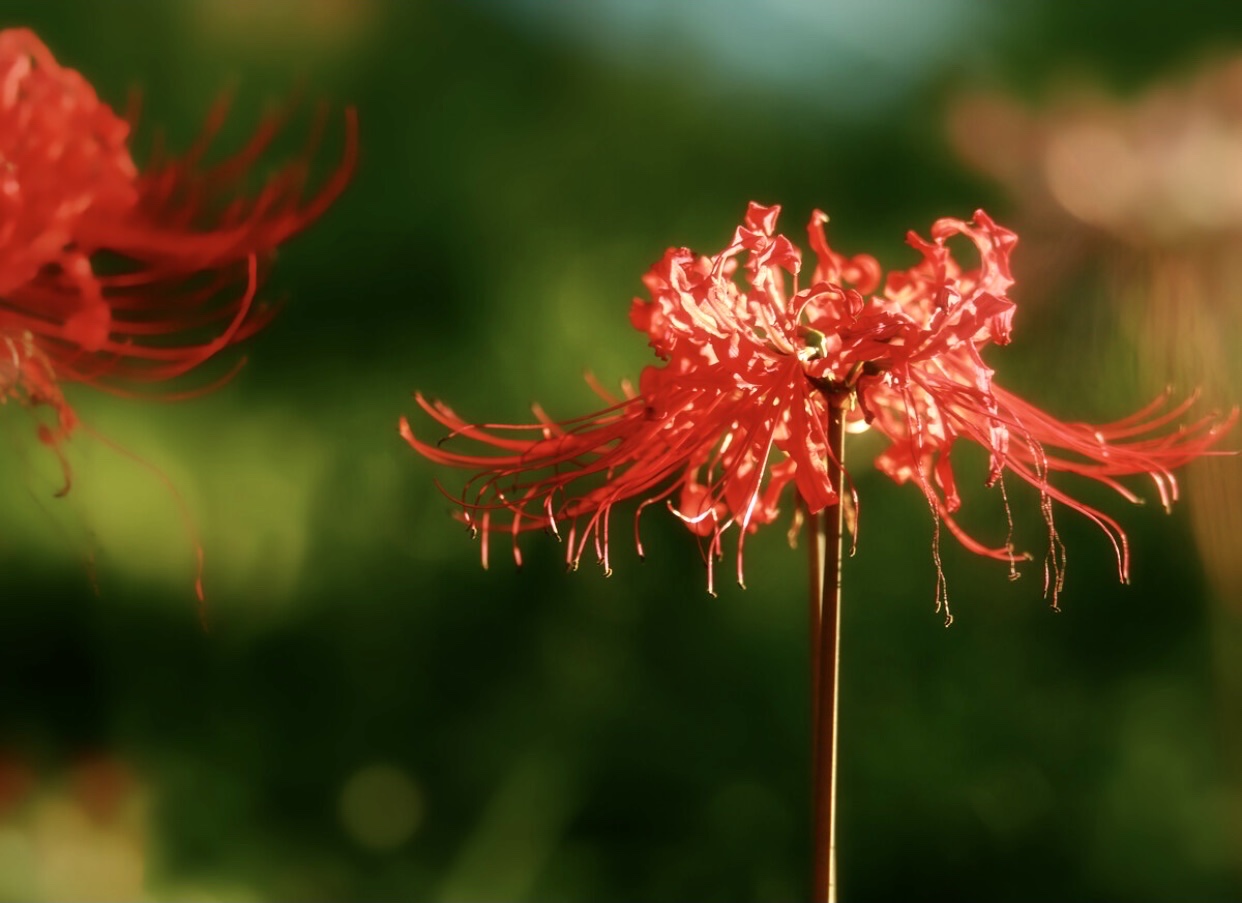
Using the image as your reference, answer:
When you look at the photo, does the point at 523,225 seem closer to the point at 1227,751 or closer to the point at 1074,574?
the point at 1074,574

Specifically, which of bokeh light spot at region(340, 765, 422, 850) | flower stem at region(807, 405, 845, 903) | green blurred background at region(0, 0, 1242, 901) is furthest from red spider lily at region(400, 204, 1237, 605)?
bokeh light spot at region(340, 765, 422, 850)

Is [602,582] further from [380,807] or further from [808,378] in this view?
[808,378]

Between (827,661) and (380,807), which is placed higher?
(827,661)

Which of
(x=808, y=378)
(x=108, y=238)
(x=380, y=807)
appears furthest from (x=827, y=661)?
(x=108, y=238)

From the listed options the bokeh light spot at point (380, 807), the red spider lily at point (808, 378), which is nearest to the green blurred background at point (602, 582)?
the bokeh light spot at point (380, 807)

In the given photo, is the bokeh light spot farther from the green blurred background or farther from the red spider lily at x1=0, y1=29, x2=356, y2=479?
the red spider lily at x1=0, y1=29, x2=356, y2=479

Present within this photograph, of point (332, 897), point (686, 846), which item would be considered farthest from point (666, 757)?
point (332, 897)
